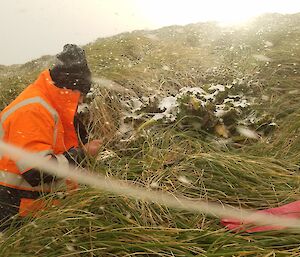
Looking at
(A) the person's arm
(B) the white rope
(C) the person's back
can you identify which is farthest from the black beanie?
(B) the white rope

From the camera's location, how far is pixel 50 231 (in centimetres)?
256

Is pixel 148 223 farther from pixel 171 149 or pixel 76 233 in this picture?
pixel 171 149

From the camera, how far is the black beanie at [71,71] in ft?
11.4

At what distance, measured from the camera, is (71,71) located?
3490 millimetres

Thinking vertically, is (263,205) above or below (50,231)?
below

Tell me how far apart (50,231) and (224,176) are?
4.38 feet

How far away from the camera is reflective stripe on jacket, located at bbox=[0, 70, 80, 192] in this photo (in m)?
3.12

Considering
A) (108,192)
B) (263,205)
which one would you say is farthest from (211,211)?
(108,192)

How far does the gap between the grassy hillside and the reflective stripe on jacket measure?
0.39 metres

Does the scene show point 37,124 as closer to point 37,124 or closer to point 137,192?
point 37,124

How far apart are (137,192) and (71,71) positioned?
1.11m

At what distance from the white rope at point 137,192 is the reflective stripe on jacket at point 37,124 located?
0.16 ft

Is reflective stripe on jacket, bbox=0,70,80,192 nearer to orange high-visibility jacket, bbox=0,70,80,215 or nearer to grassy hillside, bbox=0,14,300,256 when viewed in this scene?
orange high-visibility jacket, bbox=0,70,80,215

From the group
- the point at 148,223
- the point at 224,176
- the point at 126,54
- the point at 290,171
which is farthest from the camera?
the point at 126,54
